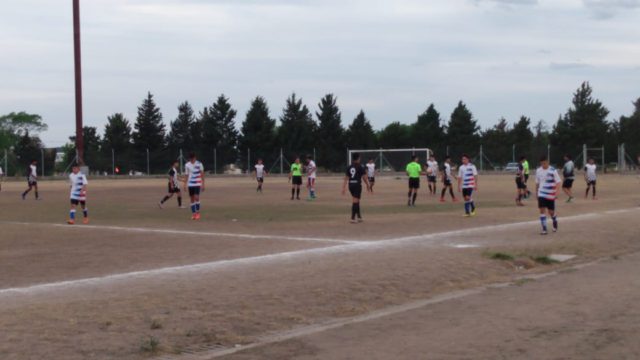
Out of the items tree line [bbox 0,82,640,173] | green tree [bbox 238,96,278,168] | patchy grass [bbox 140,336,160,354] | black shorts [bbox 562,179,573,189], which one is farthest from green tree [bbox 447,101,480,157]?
patchy grass [bbox 140,336,160,354]

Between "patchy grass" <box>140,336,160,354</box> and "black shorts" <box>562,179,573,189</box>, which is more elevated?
"black shorts" <box>562,179,573,189</box>

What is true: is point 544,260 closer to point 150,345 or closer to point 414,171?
point 150,345

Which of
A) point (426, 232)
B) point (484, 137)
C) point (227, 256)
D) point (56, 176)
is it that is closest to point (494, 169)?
point (484, 137)

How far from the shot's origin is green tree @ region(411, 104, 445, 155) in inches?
3561

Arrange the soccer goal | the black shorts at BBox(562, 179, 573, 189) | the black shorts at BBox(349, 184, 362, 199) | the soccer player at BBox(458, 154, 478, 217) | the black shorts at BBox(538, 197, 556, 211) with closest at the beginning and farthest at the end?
the black shorts at BBox(538, 197, 556, 211) → the black shorts at BBox(349, 184, 362, 199) → the soccer player at BBox(458, 154, 478, 217) → the black shorts at BBox(562, 179, 573, 189) → the soccer goal

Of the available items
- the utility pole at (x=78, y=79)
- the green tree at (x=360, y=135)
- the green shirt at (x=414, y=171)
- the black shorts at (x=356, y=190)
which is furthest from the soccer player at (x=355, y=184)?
the green tree at (x=360, y=135)

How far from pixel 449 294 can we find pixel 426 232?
7468 millimetres

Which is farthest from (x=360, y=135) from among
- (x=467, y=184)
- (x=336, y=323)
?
(x=336, y=323)

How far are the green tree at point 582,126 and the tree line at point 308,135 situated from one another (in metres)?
0.11

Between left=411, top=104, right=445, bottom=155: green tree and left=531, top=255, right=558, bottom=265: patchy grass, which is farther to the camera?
left=411, top=104, right=445, bottom=155: green tree

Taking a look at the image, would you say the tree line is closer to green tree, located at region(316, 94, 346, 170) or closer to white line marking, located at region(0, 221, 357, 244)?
green tree, located at region(316, 94, 346, 170)

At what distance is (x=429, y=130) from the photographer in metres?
93.2

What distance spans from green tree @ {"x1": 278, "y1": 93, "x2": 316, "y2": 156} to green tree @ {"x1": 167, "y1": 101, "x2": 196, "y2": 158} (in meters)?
10.6

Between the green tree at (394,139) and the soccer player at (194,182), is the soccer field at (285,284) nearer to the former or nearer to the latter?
the soccer player at (194,182)
